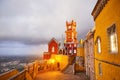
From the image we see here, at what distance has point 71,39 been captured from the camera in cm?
5612

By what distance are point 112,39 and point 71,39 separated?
44180 mm

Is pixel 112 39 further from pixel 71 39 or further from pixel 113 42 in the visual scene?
pixel 71 39

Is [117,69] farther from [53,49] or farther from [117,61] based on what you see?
[53,49]

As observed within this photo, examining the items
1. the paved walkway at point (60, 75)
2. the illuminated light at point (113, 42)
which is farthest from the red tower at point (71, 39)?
the illuminated light at point (113, 42)

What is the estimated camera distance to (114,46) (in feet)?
38.0

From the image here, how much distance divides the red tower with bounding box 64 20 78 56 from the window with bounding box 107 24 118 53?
4184cm

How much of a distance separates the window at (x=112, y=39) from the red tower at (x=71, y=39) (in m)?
41.8

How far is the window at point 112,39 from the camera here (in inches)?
441

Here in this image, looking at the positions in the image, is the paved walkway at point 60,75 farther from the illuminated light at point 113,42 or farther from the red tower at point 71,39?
the red tower at point 71,39

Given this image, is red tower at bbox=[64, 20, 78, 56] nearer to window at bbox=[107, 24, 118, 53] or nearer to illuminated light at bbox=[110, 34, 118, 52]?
window at bbox=[107, 24, 118, 53]

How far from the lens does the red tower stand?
55.1 m

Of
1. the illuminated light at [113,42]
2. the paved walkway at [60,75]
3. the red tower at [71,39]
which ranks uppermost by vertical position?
the red tower at [71,39]

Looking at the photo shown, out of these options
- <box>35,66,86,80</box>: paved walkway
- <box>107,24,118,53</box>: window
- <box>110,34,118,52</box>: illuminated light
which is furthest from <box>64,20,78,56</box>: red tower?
<box>110,34,118,52</box>: illuminated light

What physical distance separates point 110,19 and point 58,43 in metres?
41.0
